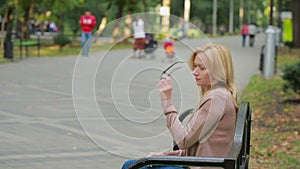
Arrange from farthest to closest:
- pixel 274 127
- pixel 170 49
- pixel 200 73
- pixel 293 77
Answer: pixel 293 77
pixel 274 127
pixel 170 49
pixel 200 73

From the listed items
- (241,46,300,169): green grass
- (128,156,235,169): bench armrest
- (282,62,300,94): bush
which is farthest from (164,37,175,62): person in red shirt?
(282,62,300,94): bush

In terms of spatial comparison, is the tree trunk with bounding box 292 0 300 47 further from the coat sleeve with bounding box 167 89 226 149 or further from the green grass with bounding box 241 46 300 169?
the coat sleeve with bounding box 167 89 226 149

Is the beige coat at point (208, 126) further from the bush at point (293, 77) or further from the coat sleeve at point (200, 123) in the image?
the bush at point (293, 77)

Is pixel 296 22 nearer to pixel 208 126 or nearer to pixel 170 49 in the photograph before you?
pixel 170 49

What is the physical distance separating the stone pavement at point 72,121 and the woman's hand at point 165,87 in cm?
14

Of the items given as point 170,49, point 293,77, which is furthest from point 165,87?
point 293,77

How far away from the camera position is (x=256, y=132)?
8.48 m

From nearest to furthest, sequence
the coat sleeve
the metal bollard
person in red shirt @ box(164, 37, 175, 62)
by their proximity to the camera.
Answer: the coat sleeve → person in red shirt @ box(164, 37, 175, 62) → the metal bollard

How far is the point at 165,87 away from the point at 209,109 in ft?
0.92

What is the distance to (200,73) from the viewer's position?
11.7ft

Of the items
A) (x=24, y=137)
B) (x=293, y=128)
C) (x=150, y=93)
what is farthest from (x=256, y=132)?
(x=150, y=93)

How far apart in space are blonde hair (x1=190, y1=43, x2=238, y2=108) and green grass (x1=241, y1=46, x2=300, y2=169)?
300cm

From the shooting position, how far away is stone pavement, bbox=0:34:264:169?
362 centimetres

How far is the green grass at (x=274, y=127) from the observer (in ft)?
22.2
